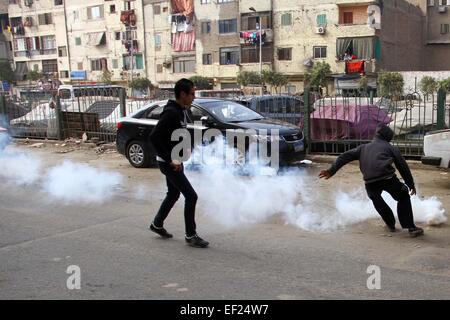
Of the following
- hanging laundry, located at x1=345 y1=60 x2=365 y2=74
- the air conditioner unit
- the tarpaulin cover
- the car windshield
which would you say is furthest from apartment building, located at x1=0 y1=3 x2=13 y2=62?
the tarpaulin cover

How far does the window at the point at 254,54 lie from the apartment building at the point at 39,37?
25.9 m

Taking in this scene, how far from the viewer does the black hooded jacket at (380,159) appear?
18.8 ft

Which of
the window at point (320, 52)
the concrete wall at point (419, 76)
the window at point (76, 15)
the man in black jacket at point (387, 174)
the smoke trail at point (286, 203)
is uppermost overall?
the window at point (76, 15)

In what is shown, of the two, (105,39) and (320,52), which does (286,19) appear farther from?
(105,39)

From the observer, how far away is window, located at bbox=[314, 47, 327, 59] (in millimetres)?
46156

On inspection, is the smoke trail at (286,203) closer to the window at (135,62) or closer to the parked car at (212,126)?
the parked car at (212,126)

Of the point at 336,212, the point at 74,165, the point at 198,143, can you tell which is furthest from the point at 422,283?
the point at 74,165

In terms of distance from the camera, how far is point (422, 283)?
14.3ft

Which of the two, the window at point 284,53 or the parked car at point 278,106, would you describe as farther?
the window at point 284,53

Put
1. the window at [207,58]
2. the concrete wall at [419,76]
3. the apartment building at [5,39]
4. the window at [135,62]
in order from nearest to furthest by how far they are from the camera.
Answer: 1. the concrete wall at [419,76]
2. the window at [207,58]
3. the window at [135,62]
4. the apartment building at [5,39]


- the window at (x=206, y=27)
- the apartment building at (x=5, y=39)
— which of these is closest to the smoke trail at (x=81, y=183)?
the window at (x=206, y=27)

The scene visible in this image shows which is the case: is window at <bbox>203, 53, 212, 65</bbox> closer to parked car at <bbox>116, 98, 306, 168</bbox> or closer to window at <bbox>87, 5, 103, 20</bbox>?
window at <bbox>87, 5, 103, 20</bbox>

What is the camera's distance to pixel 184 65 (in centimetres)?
5562

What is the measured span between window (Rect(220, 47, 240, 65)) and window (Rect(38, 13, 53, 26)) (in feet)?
89.7
